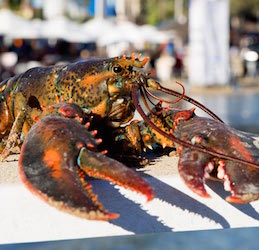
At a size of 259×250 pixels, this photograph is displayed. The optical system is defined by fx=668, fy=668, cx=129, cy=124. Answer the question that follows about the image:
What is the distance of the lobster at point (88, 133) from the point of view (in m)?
2.80

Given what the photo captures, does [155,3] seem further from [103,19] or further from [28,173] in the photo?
[28,173]

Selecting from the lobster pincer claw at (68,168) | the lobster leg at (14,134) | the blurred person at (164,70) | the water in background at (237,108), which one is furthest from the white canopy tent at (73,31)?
the lobster pincer claw at (68,168)

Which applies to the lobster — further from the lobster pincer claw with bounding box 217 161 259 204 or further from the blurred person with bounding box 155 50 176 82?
the blurred person with bounding box 155 50 176 82

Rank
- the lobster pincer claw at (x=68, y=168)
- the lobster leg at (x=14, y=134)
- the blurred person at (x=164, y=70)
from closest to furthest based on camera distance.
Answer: the lobster pincer claw at (x=68, y=168) → the lobster leg at (x=14, y=134) → the blurred person at (x=164, y=70)

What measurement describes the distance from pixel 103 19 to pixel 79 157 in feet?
89.4

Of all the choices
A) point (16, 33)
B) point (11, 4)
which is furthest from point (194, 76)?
point (11, 4)

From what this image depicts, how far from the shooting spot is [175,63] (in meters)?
29.0

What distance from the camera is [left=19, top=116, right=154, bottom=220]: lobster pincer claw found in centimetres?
271

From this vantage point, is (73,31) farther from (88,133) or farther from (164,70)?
(88,133)

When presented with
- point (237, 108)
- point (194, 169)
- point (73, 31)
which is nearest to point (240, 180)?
point (194, 169)

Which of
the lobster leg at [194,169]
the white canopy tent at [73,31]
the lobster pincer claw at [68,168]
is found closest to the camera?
the lobster pincer claw at [68,168]

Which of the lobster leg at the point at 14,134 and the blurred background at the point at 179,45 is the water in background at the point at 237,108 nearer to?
the blurred background at the point at 179,45

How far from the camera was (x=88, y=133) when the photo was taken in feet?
10.3

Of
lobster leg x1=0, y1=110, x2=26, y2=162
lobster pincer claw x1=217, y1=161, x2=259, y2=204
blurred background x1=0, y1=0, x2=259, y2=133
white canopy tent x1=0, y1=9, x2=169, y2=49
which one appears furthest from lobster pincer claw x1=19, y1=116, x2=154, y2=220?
white canopy tent x1=0, y1=9, x2=169, y2=49
